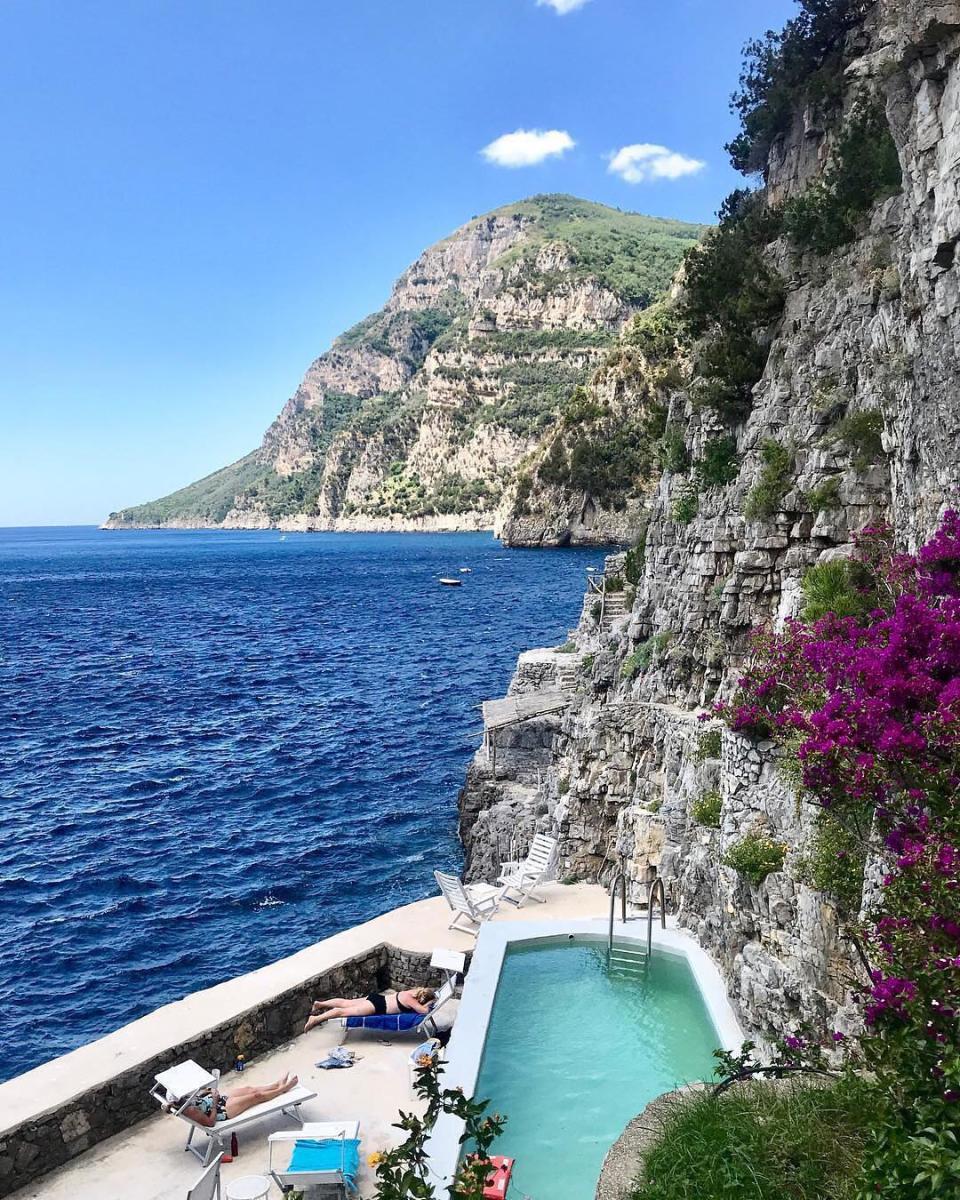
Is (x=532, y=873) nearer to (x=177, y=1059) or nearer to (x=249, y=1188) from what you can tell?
(x=177, y=1059)

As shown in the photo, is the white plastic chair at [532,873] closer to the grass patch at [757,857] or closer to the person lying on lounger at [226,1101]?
the person lying on lounger at [226,1101]

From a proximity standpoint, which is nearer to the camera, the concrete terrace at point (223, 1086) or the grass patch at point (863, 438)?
the concrete terrace at point (223, 1086)

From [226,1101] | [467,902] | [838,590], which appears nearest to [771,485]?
[838,590]

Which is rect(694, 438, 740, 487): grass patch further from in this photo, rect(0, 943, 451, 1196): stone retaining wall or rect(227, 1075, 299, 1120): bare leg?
rect(227, 1075, 299, 1120): bare leg

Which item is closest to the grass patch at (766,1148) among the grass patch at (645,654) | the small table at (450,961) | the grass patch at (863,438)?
the small table at (450,961)

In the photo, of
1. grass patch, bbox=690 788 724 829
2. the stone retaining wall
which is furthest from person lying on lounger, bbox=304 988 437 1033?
grass patch, bbox=690 788 724 829

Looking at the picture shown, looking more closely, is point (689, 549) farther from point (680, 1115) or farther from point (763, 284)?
point (680, 1115)

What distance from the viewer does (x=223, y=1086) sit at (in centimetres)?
1048

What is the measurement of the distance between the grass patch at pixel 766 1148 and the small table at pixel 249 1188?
4.39m

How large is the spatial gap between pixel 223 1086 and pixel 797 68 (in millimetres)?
27260

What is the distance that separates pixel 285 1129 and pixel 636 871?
7223 mm

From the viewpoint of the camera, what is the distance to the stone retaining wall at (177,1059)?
29.7 ft

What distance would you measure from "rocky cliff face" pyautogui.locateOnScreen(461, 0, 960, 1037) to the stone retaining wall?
4349 millimetres

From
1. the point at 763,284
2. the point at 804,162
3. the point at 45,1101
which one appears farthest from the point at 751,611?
the point at 804,162
